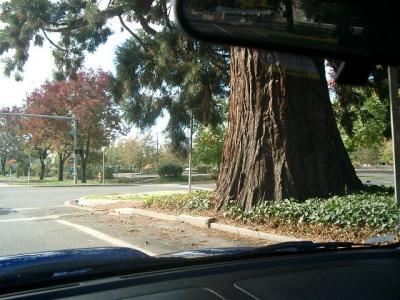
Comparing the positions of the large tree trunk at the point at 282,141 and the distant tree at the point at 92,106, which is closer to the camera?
the large tree trunk at the point at 282,141

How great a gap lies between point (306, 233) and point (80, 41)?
40.3 ft

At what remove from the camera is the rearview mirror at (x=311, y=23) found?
2125mm

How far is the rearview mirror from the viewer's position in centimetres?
212

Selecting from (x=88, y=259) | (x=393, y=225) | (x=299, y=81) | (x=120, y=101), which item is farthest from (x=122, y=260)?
(x=120, y=101)

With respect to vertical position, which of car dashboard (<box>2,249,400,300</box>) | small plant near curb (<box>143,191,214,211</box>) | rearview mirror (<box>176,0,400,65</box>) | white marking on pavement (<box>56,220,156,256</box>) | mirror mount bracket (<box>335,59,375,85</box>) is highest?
rearview mirror (<box>176,0,400,65</box>)

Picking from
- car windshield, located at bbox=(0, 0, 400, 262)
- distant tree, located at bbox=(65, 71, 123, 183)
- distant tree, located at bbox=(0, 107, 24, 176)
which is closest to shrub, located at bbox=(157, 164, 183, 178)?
distant tree, located at bbox=(65, 71, 123, 183)

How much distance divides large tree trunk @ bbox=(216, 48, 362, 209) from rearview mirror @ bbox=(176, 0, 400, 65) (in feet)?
29.4

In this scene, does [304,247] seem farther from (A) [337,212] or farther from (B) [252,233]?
(B) [252,233]

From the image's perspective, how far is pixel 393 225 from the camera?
28.3ft

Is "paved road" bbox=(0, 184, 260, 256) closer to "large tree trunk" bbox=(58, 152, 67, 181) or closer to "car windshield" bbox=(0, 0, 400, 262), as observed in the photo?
"car windshield" bbox=(0, 0, 400, 262)

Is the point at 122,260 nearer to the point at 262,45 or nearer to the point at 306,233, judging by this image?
the point at 262,45

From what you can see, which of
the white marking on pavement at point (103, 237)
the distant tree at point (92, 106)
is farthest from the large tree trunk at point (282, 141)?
the distant tree at point (92, 106)

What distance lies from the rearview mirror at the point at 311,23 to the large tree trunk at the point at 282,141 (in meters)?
8.96

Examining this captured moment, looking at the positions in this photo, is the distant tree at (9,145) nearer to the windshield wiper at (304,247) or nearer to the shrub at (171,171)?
the shrub at (171,171)
